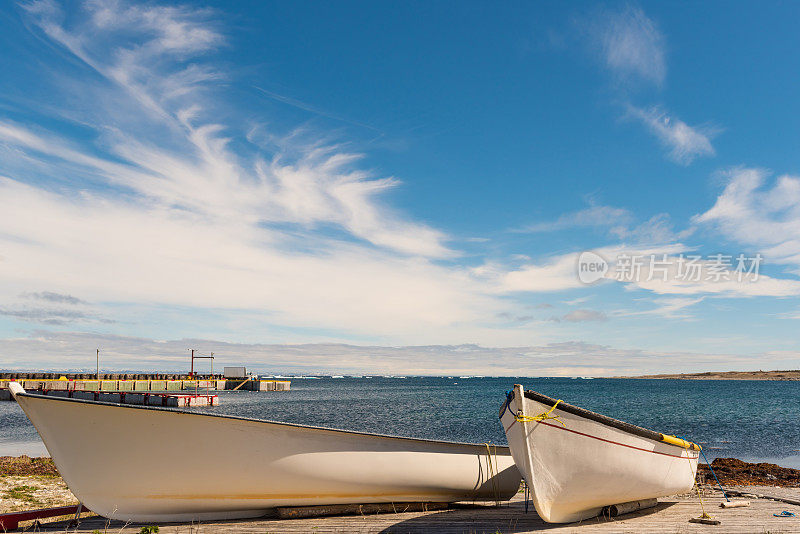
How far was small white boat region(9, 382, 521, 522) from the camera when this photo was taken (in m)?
7.64

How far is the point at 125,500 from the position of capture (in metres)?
7.86

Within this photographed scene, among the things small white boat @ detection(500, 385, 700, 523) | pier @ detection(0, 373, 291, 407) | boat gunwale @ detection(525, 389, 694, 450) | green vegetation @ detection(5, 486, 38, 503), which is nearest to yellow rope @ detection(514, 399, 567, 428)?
small white boat @ detection(500, 385, 700, 523)

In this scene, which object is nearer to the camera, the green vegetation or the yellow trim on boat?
the yellow trim on boat

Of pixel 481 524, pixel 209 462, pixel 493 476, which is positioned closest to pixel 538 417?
pixel 481 524

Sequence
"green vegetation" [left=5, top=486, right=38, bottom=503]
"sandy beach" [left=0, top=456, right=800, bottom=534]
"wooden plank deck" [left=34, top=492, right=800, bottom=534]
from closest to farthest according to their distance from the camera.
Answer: "wooden plank deck" [left=34, top=492, right=800, bottom=534] < "sandy beach" [left=0, top=456, right=800, bottom=534] < "green vegetation" [left=5, top=486, right=38, bottom=503]

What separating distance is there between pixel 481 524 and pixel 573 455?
5.88 feet

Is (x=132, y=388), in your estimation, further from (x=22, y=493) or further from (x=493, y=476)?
(x=493, y=476)

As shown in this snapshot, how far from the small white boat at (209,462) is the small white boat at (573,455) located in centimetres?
210

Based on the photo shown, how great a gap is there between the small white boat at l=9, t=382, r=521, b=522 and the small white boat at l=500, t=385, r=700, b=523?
2100mm

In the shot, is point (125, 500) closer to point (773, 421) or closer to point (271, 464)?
point (271, 464)

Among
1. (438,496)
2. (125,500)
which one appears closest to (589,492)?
(438,496)

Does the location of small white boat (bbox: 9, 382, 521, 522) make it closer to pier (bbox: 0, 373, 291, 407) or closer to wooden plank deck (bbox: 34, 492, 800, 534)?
wooden plank deck (bbox: 34, 492, 800, 534)

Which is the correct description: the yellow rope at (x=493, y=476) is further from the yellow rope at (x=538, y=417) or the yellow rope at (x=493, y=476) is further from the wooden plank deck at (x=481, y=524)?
the yellow rope at (x=538, y=417)

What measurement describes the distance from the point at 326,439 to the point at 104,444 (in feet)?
10.7
